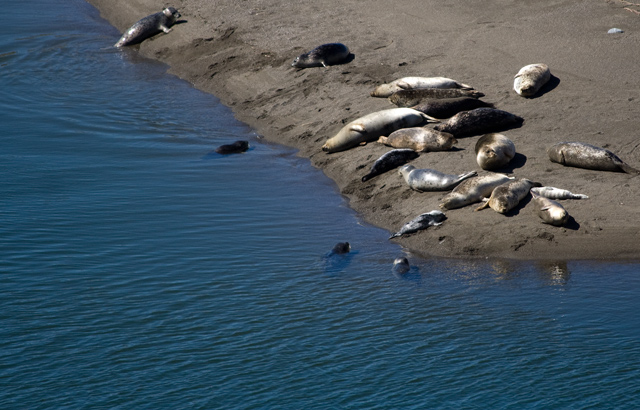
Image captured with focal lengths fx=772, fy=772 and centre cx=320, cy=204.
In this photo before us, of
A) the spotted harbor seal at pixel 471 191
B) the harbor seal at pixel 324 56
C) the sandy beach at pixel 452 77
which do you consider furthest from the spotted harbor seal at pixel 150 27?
the spotted harbor seal at pixel 471 191

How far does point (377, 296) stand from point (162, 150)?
461 centimetres

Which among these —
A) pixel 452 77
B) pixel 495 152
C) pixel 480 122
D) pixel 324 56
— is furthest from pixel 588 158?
pixel 324 56

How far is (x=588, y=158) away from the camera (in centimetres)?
778

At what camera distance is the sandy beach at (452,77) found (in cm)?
713

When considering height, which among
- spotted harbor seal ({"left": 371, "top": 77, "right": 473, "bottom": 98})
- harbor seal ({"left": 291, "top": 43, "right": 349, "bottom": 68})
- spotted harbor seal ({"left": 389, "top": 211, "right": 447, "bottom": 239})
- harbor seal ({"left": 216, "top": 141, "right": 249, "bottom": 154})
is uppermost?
harbor seal ({"left": 291, "top": 43, "right": 349, "bottom": 68})

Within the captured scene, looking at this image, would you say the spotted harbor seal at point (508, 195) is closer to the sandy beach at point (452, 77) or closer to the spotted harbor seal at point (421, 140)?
the sandy beach at point (452, 77)

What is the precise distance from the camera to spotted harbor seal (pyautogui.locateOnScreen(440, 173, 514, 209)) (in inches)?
294

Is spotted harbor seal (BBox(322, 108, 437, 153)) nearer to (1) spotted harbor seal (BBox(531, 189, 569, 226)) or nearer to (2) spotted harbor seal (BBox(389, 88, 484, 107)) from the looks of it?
(2) spotted harbor seal (BBox(389, 88, 484, 107))

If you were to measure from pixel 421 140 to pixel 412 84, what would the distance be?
65.9 inches

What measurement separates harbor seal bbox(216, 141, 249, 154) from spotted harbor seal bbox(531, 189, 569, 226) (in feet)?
13.2

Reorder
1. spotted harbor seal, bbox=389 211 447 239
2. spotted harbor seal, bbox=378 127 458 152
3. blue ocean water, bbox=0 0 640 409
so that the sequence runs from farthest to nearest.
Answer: spotted harbor seal, bbox=378 127 458 152
spotted harbor seal, bbox=389 211 447 239
blue ocean water, bbox=0 0 640 409

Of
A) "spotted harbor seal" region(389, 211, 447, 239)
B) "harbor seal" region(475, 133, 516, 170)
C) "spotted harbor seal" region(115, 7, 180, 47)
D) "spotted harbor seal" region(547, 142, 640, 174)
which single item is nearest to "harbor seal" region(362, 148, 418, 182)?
"harbor seal" region(475, 133, 516, 170)

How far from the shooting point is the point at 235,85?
12438 mm

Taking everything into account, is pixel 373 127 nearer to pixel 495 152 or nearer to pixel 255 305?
pixel 495 152
